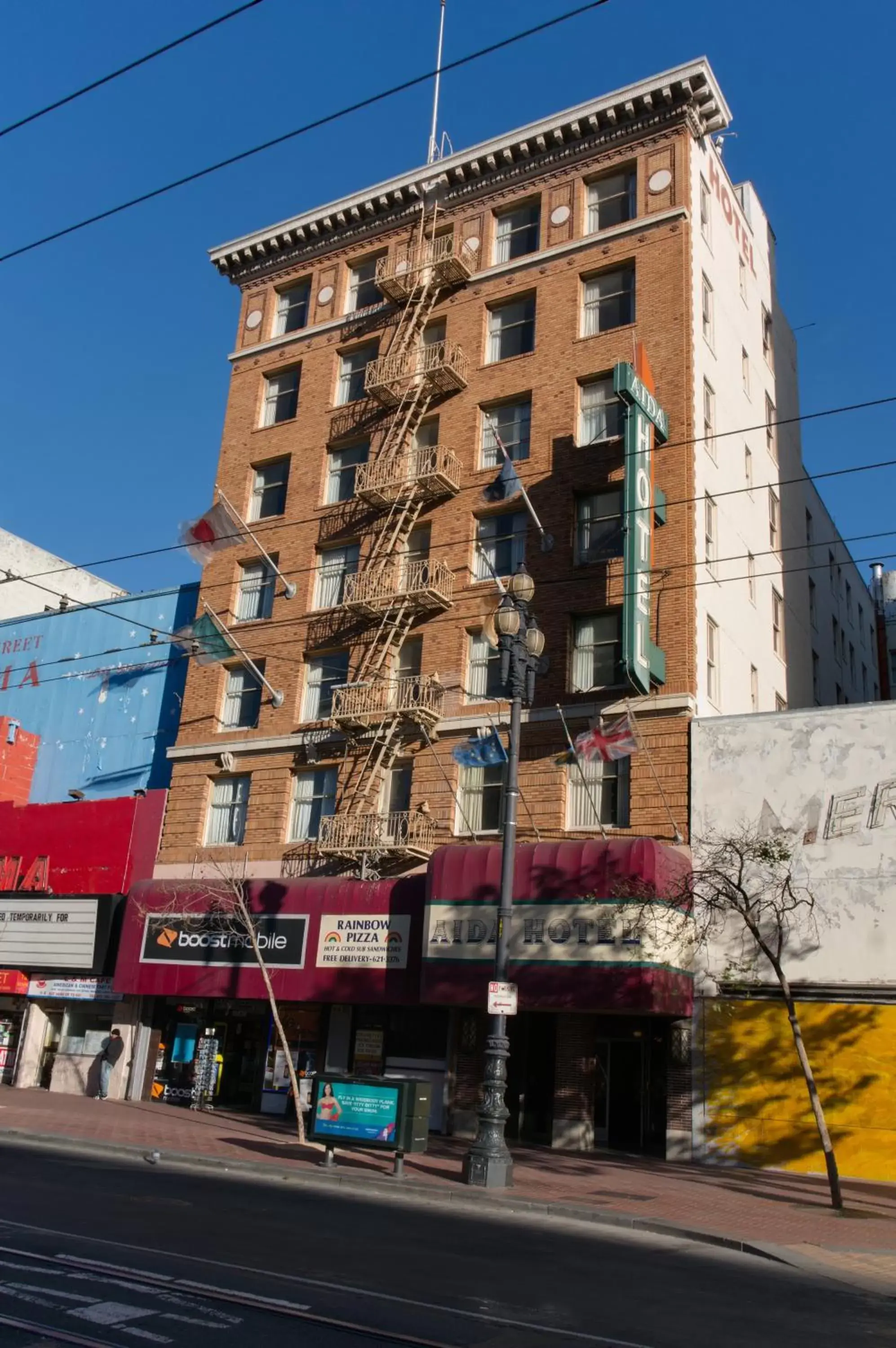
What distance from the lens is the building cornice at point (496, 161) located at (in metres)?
30.0

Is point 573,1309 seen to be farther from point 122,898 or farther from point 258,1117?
point 122,898

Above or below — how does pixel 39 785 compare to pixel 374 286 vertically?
below

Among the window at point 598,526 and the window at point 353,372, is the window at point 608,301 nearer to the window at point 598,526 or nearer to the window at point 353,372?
the window at point 598,526

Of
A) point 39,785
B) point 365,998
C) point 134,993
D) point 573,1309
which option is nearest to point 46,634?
point 39,785

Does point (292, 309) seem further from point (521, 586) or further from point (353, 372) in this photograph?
point (521, 586)

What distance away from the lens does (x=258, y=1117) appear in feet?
89.7

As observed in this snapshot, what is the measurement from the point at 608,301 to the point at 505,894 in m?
18.3

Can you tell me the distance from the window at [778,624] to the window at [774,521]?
5.01 ft

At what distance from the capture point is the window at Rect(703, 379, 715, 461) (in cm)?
2889

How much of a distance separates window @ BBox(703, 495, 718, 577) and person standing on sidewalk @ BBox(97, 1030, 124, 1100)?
1950 centimetres

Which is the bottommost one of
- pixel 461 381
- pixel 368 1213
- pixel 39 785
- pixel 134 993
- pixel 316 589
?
pixel 368 1213

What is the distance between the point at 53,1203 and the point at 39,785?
26495 mm

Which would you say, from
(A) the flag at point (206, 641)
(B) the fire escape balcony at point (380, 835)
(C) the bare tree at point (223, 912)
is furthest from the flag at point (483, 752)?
(A) the flag at point (206, 641)

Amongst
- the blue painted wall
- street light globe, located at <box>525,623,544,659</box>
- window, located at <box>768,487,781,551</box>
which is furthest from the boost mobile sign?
window, located at <box>768,487,781,551</box>
